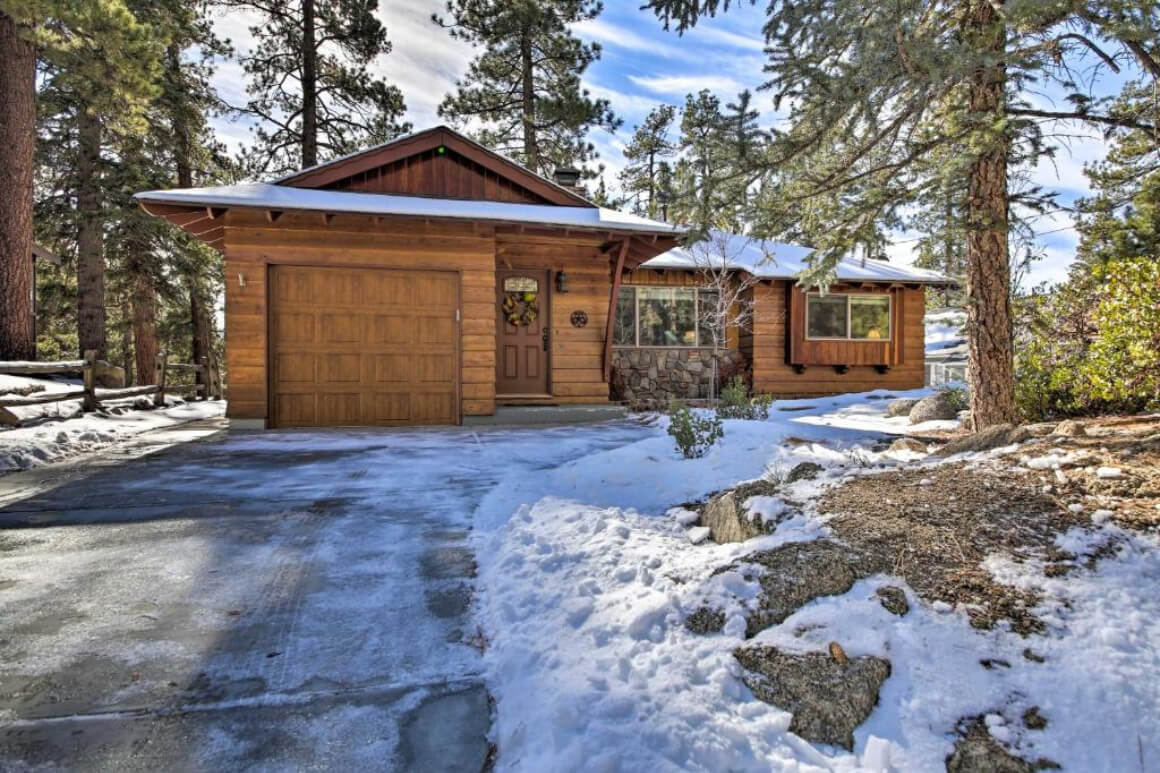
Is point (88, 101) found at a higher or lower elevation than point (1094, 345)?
higher

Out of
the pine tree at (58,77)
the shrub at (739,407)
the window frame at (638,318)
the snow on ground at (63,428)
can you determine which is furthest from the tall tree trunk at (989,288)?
the pine tree at (58,77)

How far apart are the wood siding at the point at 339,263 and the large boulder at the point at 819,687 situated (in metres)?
6.70

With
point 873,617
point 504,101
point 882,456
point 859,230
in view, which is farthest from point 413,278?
point 504,101

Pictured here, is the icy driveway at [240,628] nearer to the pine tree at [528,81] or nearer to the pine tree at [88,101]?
the pine tree at [88,101]

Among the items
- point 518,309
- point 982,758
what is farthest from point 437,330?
point 982,758

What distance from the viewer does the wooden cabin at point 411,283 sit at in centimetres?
748

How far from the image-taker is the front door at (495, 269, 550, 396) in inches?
366

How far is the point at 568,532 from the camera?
3182 millimetres

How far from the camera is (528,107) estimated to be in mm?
15477

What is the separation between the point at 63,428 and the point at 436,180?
216 inches

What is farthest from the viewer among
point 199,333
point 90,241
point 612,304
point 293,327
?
point 199,333

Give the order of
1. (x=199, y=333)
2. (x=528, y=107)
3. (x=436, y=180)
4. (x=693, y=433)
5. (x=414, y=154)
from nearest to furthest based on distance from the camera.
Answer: (x=693, y=433), (x=414, y=154), (x=436, y=180), (x=528, y=107), (x=199, y=333)

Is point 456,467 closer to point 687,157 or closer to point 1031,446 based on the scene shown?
point 687,157

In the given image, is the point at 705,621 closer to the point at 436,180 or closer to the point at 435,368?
the point at 435,368
